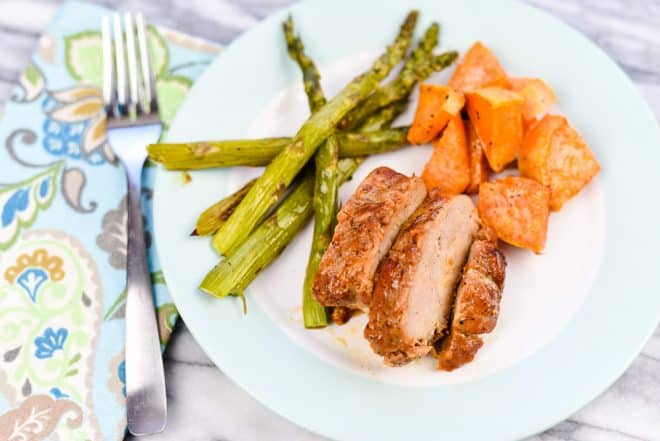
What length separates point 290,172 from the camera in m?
3.47

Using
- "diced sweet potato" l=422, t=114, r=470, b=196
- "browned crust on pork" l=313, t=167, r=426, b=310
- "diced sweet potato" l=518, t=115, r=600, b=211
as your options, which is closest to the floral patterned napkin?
"browned crust on pork" l=313, t=167, r=426, b=310

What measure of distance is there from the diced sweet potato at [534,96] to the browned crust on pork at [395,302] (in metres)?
0.90

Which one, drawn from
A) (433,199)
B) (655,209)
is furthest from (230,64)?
(655,209)

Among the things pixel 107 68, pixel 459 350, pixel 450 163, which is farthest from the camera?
pixel 107 68

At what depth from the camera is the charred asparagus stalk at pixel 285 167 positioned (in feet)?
11.1

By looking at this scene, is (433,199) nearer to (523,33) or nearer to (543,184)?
(543,184)

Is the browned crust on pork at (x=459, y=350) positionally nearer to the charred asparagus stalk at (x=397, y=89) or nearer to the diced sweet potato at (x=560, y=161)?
the diced sweet potato at (x=560, y=161)

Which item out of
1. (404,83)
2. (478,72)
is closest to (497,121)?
(478,72)

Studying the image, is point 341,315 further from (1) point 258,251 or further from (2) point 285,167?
(2) point 285,167

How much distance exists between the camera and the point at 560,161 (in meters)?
3.39

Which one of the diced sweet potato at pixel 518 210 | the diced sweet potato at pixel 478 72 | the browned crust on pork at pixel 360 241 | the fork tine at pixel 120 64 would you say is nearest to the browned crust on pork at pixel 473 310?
the diced sweet potato at pixel 518 210

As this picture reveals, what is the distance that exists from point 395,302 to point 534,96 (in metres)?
1.35

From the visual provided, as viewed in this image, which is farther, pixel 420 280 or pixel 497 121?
pixel 497 121

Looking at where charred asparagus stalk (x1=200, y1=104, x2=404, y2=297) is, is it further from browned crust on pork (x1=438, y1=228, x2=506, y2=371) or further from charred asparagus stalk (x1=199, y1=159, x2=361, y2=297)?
browned crust on pork (x1=438, y1=228, x2=506, y2=371)
